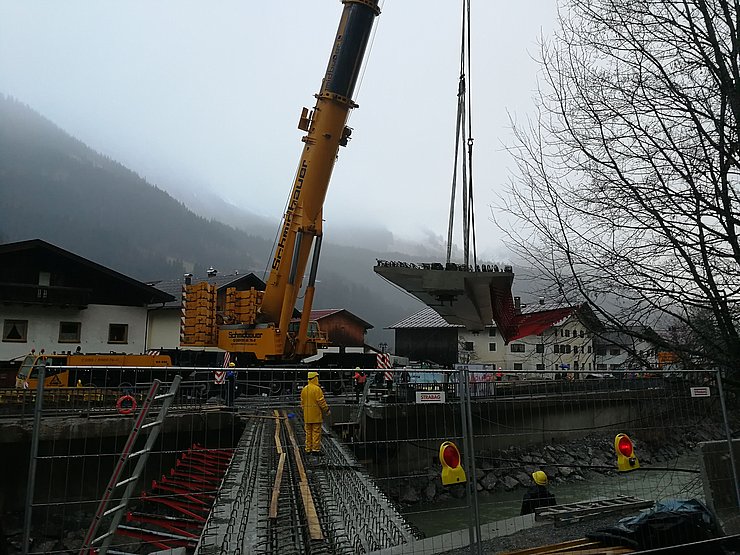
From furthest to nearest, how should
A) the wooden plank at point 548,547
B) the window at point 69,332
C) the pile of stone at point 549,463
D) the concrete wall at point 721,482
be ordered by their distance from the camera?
the window at point 69,332
the pile of stone at point 549,463
the concrete wall at point 721,482
the wooden plank at point 548,547

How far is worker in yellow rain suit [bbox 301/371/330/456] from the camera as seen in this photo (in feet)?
24.3

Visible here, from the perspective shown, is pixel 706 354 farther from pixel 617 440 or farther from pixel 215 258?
pixel 215 258

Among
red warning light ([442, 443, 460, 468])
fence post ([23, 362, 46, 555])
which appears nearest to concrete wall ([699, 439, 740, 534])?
red warning light ([442, 443, 460, 468])

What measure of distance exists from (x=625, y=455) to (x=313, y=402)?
12.6 feet

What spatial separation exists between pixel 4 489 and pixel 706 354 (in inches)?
577

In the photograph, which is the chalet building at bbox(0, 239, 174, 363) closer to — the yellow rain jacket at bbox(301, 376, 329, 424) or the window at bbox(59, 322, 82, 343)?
the window at bbox(59, 322, 82, 343)

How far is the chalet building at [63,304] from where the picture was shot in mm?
27828

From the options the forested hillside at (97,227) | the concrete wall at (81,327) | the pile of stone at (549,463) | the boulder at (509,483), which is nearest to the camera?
Result: the pile of stone at (549,463)

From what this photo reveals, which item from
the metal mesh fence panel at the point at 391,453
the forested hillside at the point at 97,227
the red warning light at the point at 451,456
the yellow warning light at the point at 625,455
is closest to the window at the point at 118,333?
the metal mesh fence panel at the point at 391,453

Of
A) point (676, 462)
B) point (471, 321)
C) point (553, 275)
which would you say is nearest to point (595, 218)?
point (553, 275)

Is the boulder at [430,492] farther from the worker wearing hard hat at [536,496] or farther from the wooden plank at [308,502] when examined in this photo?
the wooden plank at [308,502]

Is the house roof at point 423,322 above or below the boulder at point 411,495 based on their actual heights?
above

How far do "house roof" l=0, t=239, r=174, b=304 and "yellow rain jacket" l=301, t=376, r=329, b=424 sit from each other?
24.6m

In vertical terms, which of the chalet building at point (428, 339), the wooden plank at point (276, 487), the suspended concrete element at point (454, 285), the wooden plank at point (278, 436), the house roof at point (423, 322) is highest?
the house roof at point (423, 322)
